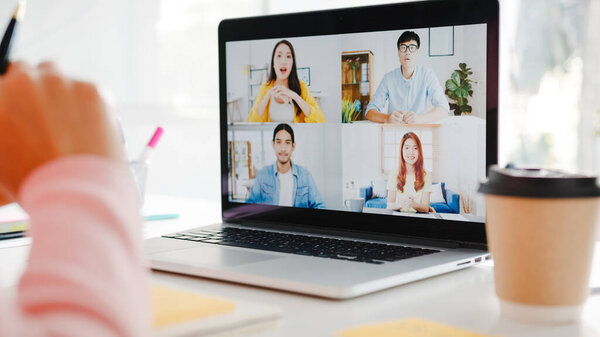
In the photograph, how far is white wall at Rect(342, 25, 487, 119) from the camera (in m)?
0.82

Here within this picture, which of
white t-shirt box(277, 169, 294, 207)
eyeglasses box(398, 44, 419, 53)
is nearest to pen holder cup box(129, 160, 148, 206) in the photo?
white t-shirt box(277, 169, 294, 207)

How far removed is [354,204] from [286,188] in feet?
0.40

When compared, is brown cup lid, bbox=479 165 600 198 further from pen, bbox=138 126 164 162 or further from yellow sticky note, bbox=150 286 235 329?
pen, bbox=138 126 164 162

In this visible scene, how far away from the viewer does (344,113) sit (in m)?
0.94

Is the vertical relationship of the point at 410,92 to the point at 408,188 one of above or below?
above

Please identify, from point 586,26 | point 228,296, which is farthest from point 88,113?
point 586,26

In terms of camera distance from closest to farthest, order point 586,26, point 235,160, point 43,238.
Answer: point 43,238
point 235,160
point 586,26

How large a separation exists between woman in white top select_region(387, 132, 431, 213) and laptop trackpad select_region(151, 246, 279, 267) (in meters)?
0.20

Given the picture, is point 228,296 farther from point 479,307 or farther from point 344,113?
point 344,113

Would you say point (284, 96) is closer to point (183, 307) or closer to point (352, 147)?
point (352, 147)

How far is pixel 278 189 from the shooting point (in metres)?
1.02

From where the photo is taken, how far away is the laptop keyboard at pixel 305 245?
771 millimetres

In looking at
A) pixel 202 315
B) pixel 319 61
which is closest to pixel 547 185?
pixel 202 315

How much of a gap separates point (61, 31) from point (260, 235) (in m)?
2.65
